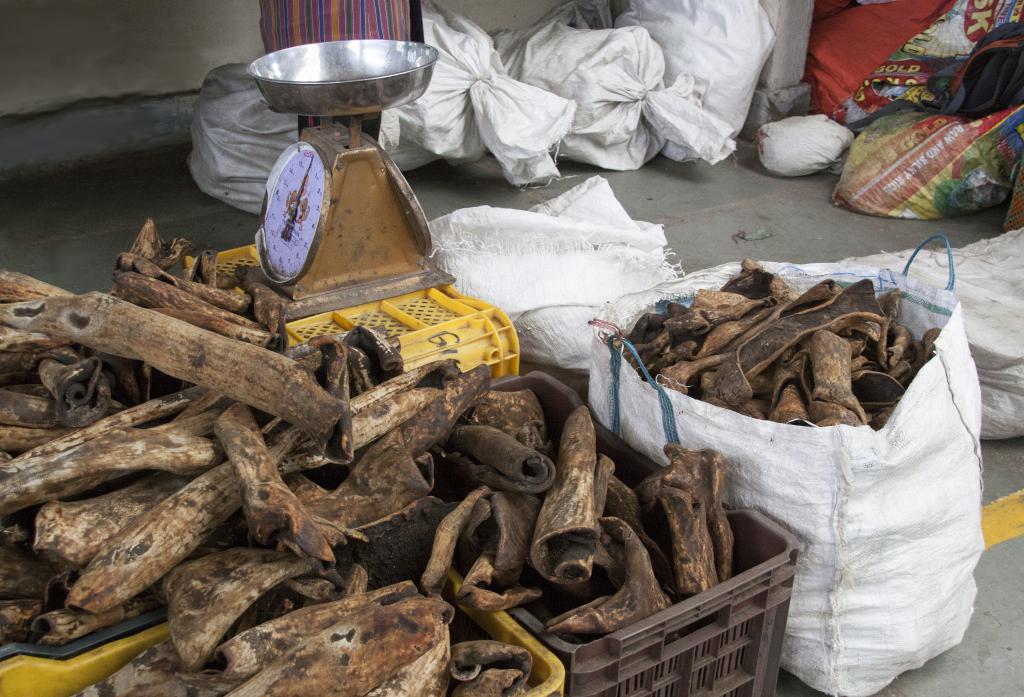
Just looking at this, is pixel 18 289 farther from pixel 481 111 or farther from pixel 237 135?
pixel 481 111

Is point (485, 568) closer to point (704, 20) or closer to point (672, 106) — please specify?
point (672, 106)

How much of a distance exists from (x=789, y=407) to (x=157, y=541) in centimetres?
134

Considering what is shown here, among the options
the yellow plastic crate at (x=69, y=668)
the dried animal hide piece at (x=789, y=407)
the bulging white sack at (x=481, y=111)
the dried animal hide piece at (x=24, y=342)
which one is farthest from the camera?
the bulging white sack at (x=481, y=111)

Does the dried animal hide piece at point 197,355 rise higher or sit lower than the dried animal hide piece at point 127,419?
higher

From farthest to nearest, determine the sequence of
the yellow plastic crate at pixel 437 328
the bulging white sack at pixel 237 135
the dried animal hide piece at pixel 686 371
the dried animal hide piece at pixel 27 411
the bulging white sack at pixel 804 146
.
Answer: the bulging white sack at pixel 804 146
the bulging white sack at pixel 237 135
the yellow plastic crate at pixel 437 328
the dried animal hide piece at pixel 686 371
the dried animal hide piece at pixel 27 411

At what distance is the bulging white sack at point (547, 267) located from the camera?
2984 millimetres

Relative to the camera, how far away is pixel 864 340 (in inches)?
91.4

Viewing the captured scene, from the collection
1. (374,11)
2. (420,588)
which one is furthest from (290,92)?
(420,588)

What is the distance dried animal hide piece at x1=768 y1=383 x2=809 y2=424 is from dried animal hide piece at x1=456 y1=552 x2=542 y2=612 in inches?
28.0

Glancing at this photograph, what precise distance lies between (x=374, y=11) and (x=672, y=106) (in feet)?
7.43

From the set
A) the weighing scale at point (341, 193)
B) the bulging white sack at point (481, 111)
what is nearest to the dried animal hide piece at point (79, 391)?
the weighing scale at point (341, 193)

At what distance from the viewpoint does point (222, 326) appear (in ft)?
6.89

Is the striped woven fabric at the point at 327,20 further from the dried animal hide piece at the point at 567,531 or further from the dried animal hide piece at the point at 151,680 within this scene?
the dried animal hide piece at the point at 151,680

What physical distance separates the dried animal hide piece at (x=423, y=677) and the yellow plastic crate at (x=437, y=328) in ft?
3.44
